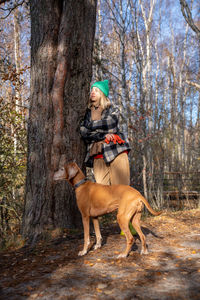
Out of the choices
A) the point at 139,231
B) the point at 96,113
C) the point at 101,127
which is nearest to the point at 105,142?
the point at 101,127

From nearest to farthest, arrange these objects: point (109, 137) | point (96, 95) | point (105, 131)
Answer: point (109, 137), point (105, 131), point (96, 95)

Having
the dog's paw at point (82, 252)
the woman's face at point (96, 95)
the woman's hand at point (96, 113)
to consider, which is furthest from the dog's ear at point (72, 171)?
the woman's face at point (96, 95)

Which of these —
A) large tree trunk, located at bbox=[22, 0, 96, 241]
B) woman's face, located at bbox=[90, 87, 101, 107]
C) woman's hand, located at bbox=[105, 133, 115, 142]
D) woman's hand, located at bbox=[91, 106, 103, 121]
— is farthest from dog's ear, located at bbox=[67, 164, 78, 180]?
woman's face, located at bbox=[90, 87, 101, 107]

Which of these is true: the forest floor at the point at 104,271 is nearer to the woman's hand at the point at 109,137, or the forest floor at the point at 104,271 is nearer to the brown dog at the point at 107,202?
the brown dog at the point at 107,202

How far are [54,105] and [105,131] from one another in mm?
936

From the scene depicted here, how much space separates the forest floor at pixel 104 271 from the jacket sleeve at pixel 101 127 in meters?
1.62

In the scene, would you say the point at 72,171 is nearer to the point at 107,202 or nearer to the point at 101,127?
the point at 107,202

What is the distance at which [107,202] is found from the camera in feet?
11.4

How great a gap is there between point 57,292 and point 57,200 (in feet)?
6.71

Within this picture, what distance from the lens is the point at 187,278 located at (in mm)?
2518

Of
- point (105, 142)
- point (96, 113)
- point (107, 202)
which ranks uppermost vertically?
point (96, 113)

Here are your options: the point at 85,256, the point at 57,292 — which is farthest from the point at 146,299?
the point at 85,256

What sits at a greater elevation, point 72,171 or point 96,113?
point 96,113

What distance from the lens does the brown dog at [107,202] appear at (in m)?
3.29
